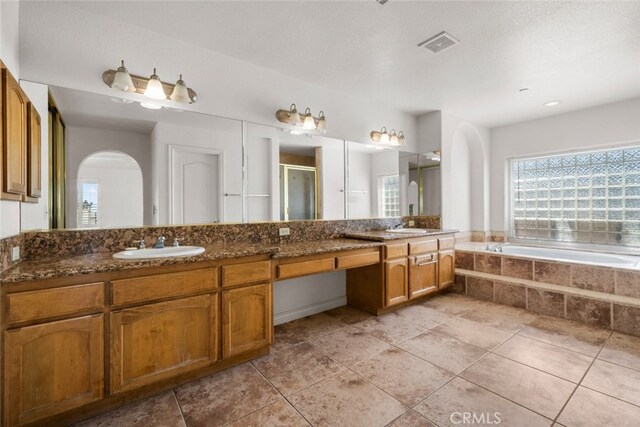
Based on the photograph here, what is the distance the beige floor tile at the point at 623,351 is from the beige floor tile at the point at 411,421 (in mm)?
1636

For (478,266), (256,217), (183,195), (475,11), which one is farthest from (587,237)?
(183,195)

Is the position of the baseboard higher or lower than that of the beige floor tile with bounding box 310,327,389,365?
higher

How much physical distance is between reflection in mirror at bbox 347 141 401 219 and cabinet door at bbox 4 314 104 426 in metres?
2.53

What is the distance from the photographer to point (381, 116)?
3.74 metres

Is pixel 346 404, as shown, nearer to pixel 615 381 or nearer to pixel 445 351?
pixel 445 351

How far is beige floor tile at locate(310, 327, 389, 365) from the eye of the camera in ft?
7.20

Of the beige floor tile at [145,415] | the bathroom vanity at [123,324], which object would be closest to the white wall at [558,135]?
A: the bathroom vanity at [123,324]

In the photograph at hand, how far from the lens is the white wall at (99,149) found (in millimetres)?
1970

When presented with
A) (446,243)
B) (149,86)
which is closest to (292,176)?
(149,86)

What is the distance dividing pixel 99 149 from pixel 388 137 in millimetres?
2945

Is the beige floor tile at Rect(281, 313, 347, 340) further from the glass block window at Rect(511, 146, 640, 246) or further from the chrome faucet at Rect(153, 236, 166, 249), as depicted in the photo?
the glass block window at Rect(511, 146, 640, 246)

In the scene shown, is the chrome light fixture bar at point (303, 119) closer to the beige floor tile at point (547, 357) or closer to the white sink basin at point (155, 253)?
the white sink basin at point (155, 253)

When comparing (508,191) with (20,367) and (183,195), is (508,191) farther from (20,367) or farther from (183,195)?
(20,367)

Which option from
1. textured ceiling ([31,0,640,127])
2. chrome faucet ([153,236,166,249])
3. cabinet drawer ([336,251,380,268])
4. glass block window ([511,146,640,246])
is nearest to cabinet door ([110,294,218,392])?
chrome faucet ([153,236,166,249])
